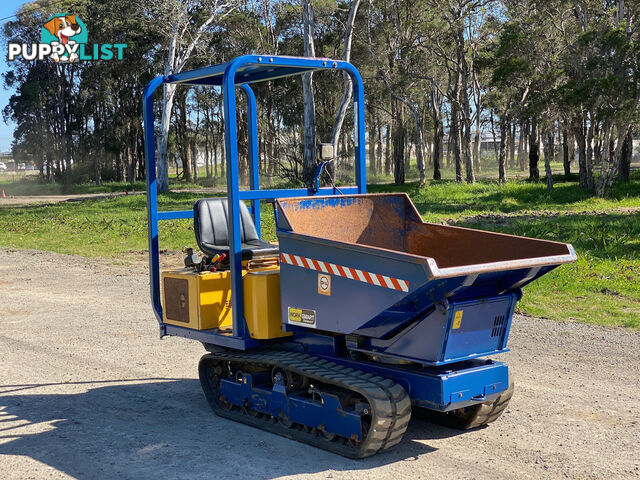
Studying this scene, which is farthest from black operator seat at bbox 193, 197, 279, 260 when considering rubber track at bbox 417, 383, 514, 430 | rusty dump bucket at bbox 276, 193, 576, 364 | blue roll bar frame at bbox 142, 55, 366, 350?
rubber track at bbox 417, 383, 514, 430

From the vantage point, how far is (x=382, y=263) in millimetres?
5141

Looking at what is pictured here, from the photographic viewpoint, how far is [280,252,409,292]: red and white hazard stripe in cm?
507

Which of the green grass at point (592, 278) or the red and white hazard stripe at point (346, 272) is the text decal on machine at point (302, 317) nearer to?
the red and white hazard stripe at point (346, 272)

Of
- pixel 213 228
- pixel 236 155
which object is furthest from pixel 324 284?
pixel 213 228

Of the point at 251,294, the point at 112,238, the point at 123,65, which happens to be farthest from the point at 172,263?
the point at 123,65

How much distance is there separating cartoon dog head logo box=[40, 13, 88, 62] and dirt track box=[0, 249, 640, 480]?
45075 mm

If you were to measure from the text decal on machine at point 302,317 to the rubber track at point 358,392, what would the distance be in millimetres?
292

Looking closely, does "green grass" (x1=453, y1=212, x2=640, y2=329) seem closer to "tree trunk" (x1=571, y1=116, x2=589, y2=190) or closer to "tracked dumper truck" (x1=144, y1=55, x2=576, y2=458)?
"tracked dumper truck" (x1=144, y1=55, x2=576, y2=458)

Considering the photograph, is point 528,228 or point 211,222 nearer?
point 211,222

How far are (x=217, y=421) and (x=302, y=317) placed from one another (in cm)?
131

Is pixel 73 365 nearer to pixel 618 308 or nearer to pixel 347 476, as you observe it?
pixel 347 476

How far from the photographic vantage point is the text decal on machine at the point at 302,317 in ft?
18.8

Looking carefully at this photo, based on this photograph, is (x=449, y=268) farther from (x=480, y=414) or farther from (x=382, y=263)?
(x=480, y=414)

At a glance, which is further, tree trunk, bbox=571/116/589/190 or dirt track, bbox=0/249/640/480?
tree trunk, bbox=571/116/589/190
